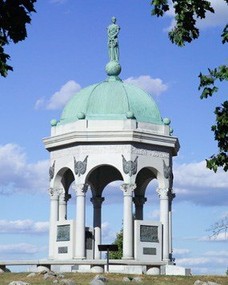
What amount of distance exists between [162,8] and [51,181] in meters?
33.9

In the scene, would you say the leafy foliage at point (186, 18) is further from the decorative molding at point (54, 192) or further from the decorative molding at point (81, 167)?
the decorative molding at point (54, 192)

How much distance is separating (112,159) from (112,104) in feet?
11.7

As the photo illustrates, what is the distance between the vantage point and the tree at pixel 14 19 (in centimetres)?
2080

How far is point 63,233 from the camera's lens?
179ft

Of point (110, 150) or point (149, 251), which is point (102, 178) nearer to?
point (110, 150)

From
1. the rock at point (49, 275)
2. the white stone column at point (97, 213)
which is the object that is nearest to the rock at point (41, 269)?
the rock at point (49, 275)

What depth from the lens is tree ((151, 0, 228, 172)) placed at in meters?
24.0

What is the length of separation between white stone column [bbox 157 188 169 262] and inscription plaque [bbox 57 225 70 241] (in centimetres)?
580

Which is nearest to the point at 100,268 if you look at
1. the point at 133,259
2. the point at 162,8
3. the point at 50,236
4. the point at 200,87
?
the point at 133,259

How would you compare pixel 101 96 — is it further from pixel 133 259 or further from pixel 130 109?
pixel 133 259

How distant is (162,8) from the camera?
23.7 metres

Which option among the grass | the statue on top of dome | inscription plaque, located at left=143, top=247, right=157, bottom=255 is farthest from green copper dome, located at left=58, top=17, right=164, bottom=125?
the grass

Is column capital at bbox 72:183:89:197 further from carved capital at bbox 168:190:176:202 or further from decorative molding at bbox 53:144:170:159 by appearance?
carved capital at bbox 168:190:176:202

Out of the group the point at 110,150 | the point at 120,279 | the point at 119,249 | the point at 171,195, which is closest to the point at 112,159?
the point at 110,150
